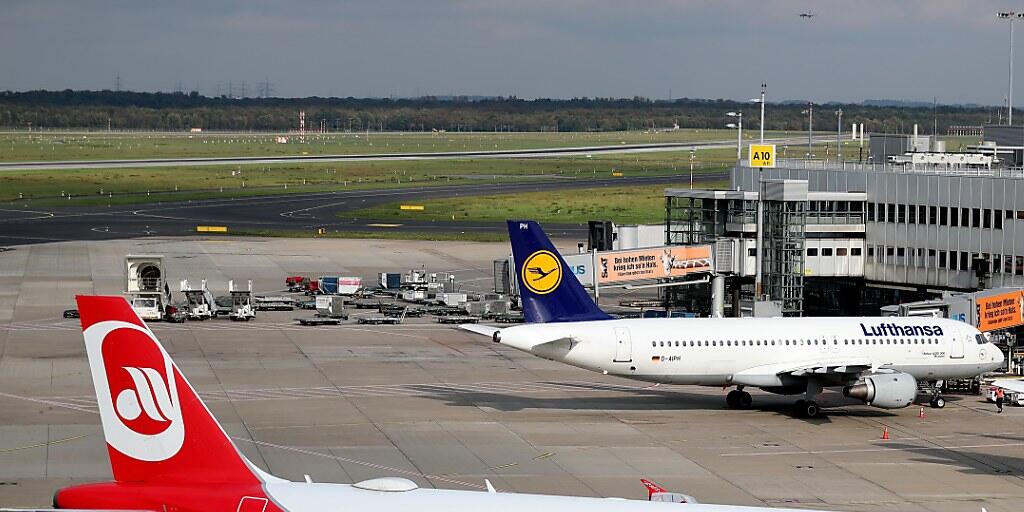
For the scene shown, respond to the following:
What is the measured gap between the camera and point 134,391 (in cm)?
2395

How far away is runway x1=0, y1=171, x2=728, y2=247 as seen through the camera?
127 meters

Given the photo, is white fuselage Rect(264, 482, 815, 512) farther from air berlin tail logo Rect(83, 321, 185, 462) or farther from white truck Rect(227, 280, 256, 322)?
white truck Rect(227, 280, 256, 322)

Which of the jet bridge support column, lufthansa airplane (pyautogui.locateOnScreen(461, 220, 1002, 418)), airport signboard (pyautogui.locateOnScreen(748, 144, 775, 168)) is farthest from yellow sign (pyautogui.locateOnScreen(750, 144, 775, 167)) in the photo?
lufthansa airplane (pyautogui.locateOnScreen(461, 220, 1002, 418))

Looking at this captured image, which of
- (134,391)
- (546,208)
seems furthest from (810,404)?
(546,208)

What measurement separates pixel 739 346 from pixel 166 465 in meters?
30.9

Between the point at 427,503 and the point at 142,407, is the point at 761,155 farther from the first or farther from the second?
the point at 142,407

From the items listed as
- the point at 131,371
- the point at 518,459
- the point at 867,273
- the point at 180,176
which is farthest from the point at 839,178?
the point at 180,176

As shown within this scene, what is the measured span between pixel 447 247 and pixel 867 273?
4780 cm

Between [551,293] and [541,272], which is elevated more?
[541,272]

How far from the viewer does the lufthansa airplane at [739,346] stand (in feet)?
166

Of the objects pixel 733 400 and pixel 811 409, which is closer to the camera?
pixel 811 409

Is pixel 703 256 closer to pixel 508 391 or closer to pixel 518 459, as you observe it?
pixel 508 391

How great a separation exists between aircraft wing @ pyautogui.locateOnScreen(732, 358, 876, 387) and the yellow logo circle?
7273mm

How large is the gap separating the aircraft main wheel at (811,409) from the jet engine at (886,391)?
1.44 metres
